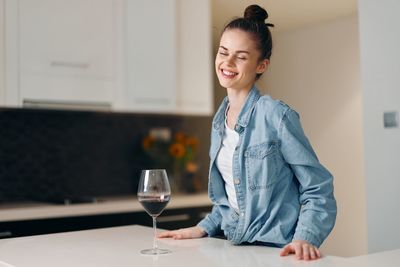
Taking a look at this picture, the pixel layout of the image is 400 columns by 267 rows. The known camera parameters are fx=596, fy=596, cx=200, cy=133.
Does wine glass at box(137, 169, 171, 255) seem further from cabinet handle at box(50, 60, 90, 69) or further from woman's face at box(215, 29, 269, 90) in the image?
A: cabinet handle at box(50, 60, 90, 69)

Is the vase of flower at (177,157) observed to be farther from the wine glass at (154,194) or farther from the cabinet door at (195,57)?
the wine glass at (154,194)

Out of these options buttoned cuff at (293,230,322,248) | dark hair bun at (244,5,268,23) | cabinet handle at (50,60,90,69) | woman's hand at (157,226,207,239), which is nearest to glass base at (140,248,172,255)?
woman's hand at (157,226,207,239)

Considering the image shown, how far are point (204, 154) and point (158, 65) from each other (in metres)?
0.87

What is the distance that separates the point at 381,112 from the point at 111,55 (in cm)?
159

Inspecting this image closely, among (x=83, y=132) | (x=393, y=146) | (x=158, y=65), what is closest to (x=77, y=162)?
(x=83, y=132)

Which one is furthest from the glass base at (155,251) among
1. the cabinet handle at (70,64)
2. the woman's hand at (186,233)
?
the cabinet handle at (70,64)

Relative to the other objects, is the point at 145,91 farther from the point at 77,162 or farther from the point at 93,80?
the point at 77,162

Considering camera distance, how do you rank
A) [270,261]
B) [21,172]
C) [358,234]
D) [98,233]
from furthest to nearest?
1. [21,172]
2. [358,234]
3. [98,233]
4. [270,261]

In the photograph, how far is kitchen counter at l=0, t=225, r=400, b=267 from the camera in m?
1.30

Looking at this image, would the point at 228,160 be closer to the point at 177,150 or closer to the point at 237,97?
the point at 237,97

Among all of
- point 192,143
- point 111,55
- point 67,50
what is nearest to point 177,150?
point 192,143

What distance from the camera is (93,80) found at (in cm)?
331

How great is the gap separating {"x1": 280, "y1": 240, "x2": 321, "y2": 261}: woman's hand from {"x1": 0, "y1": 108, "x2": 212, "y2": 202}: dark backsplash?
232 cm

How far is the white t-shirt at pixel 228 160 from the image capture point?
1716 mm
